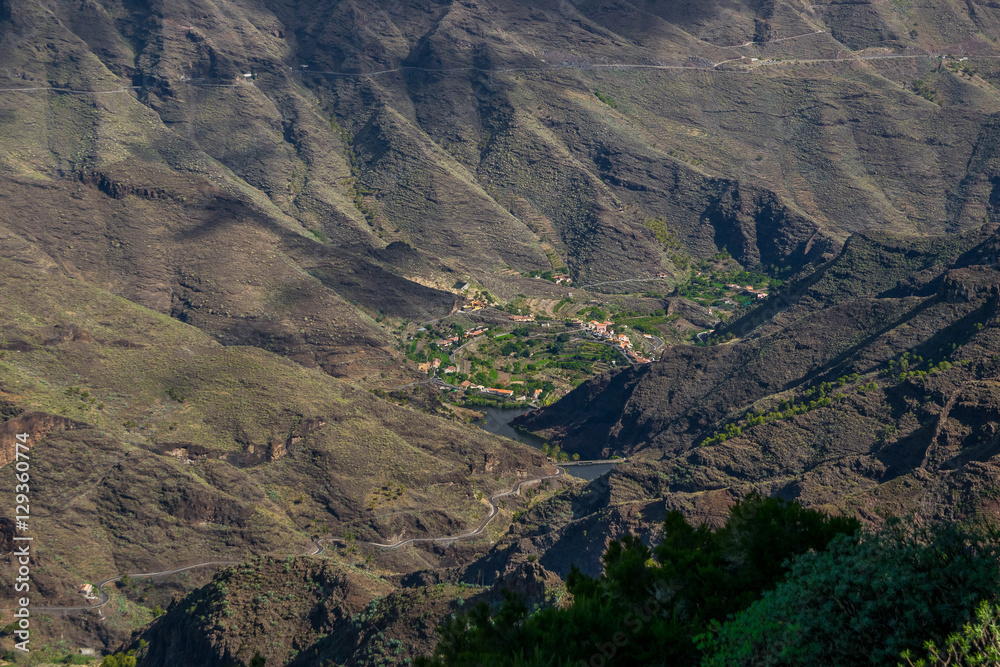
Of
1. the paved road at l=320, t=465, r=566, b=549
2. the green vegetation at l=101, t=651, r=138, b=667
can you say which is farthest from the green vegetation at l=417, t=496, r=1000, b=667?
the paved road at l=320, t=465, r=566, b=549

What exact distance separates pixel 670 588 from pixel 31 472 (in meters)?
72.0

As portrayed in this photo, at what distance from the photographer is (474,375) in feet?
534

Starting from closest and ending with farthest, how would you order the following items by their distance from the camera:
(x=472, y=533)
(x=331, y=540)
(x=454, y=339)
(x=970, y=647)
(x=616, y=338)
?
(x=970, y=647)
(x=331, y=540)
(x=472, y=533)
(x=454, y=339)
(x=616, y=338)

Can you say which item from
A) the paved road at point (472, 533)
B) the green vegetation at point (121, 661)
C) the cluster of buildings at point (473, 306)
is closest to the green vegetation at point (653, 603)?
the green vegetation at point (121, 661)

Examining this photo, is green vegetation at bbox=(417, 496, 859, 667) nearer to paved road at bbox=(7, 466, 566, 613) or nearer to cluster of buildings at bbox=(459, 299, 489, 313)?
paved road at bbox=(7, 466, 566, 613)

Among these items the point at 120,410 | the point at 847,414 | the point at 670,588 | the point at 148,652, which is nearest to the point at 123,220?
the point at 120,410

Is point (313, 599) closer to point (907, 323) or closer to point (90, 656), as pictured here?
point (90, 656)

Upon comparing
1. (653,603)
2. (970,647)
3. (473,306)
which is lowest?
(473,306)

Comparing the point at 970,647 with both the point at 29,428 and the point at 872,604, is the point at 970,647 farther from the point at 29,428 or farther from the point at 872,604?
the point at 29,428

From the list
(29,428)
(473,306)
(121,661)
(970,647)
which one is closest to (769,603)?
(970,647)

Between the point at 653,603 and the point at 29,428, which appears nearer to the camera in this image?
the point at 653,603

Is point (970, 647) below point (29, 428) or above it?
above

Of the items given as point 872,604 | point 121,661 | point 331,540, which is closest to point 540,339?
point 331,540

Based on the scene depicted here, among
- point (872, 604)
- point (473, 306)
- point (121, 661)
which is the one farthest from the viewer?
point (473, 306)
